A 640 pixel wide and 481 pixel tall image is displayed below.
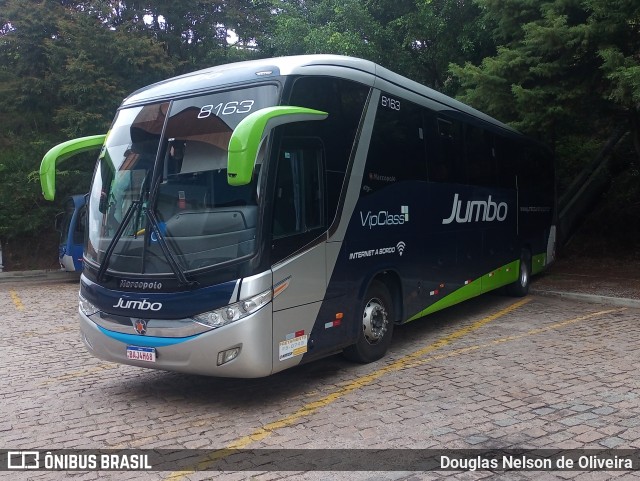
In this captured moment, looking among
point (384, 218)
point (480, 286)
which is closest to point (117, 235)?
point (384, 218)

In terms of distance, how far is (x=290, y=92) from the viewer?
6148 millimetres

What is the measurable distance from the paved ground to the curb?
2.16 m

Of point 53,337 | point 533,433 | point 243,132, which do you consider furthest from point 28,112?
point 533,433

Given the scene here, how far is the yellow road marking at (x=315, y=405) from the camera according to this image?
4.88 metres

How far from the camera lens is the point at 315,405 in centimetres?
621

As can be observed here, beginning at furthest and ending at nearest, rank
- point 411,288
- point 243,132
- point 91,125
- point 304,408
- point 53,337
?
1. point 91,125
2. point 53,337
3. point 411,288
4. point 304,408
5. point 243,132

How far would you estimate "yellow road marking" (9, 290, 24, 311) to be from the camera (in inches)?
543

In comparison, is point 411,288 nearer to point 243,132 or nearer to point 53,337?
point 243,132

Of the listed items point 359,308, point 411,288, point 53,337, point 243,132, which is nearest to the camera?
point 243,132

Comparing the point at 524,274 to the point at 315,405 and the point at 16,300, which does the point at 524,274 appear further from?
the point at 16,300

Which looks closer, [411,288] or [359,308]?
[359,308]

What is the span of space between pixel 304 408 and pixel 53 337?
19.0ft

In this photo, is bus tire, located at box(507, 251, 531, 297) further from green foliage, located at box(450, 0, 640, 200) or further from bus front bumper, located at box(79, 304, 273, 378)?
bus front bumper, located at box(79, 304, 273, 378)

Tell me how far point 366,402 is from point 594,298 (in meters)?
7.91
